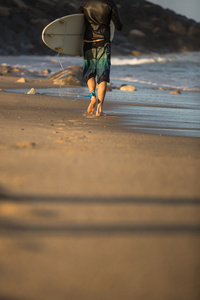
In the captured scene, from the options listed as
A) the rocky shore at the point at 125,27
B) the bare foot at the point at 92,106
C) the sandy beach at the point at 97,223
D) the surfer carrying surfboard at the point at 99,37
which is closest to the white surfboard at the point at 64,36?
the surfer carrying surfboard at the point at 99,37

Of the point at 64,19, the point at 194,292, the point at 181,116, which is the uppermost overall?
the point at 64,19

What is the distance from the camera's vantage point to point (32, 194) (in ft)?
5.27

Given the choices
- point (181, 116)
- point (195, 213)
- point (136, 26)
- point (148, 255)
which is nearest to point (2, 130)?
point (195, 213)

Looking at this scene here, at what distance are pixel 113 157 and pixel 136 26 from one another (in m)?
58.9

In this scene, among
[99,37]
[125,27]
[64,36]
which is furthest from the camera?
[125,27]

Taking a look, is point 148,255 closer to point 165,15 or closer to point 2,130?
point 2,130

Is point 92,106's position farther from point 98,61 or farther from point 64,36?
point 64,36

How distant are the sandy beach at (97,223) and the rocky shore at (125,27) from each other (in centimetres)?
3302

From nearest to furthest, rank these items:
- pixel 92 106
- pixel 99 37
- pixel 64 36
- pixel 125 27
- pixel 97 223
Answer: pixel 97 223, pixel 92 106, pixel 99 37, pixel 64 36, pixel 125 27

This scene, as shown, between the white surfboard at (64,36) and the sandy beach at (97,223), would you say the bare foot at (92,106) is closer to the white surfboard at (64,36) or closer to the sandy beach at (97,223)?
the white surfboard at (64,36)

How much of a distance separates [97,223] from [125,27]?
5933 centimetres

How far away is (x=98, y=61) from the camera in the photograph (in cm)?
516

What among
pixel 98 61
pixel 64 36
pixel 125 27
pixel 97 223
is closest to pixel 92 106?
pixel 98 61

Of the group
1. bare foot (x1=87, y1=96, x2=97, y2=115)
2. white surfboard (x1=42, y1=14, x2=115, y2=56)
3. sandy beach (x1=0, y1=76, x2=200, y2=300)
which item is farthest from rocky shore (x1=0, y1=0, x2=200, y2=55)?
sandy beach (x1=0, y1=76, x2=200, y2=300)
